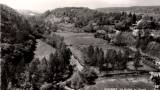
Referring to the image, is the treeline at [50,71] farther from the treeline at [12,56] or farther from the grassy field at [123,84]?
the grassy field at [123,84]

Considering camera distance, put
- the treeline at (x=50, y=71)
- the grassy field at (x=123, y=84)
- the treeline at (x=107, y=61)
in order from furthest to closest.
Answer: the treeline at (x=107, y=61), the grassy field at (x=123, y=84), the treeline at (x=50, y=71)

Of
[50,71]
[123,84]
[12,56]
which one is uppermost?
[12,56]

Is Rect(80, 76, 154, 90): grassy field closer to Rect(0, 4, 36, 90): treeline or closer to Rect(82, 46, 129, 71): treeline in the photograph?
Rect(82, 46, 129, 71): treeline

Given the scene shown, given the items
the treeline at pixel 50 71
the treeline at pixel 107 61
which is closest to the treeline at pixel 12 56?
the treeline at pixel 50 71

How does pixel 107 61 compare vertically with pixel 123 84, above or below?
above

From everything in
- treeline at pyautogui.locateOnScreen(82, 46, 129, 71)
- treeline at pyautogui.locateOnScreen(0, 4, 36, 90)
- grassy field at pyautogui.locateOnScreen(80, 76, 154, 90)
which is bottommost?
grassy field at pyautogui.locateOnScreen(80, 76, 154, 90)

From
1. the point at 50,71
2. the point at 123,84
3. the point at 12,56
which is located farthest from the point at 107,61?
the point at 12,56

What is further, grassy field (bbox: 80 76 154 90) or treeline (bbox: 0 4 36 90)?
grassy field (bbox: 80 76 154 90)

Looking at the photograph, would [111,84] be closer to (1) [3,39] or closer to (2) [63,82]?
(2) [63,82]

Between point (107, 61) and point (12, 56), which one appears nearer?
point (12, 56)

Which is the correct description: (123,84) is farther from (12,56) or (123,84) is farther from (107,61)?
(12,56)

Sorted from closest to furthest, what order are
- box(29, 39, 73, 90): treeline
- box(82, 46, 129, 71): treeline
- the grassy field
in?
box(29, 39, 73, 90): treeline, the grassy field, box(82, 46, 129, 71): treeline

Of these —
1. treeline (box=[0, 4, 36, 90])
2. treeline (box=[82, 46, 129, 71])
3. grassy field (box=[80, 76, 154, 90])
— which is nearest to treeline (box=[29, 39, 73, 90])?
treeline (box=[0, 4, 36, 90])
